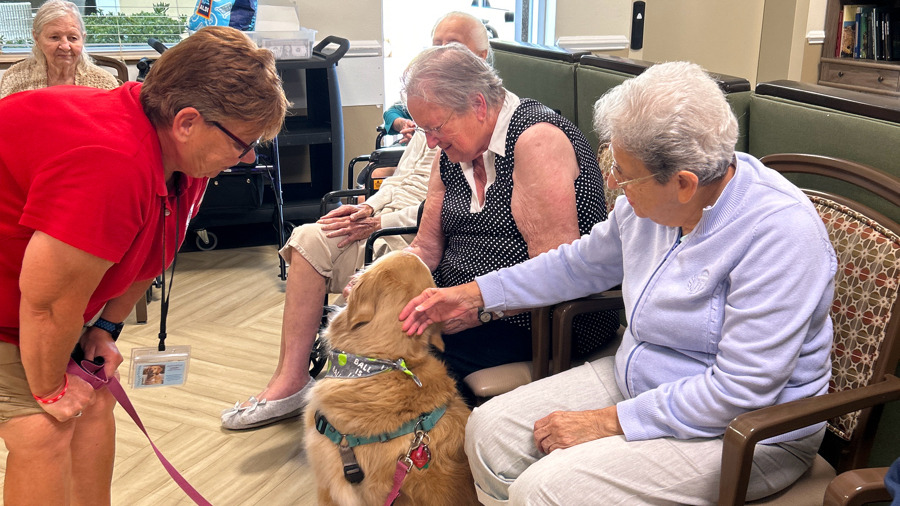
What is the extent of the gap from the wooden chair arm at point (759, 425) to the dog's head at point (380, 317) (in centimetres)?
70

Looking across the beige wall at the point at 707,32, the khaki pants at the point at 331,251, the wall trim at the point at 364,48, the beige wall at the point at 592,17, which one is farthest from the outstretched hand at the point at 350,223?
the beige wall at the point at 707,32

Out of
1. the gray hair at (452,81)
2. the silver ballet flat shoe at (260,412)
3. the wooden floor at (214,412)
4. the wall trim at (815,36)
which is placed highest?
the wall trim at (815,36)

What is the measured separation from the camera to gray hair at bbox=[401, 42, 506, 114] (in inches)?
75.0

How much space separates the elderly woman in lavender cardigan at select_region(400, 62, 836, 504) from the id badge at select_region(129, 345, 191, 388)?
0.77 metres

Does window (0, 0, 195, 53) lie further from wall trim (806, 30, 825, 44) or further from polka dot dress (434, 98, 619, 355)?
wall trim (806, 30, 825, 44)

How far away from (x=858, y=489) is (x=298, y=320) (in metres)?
1.69

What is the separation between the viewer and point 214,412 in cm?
260

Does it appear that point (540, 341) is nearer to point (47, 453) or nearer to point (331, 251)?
point (331, 251)

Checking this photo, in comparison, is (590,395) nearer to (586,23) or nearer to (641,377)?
(641,377)

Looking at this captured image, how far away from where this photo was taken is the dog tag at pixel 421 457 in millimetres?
1580

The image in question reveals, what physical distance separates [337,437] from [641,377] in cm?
67

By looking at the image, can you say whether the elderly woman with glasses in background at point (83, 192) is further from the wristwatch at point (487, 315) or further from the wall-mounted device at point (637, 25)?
the wall-mounted device at point (637, 25)

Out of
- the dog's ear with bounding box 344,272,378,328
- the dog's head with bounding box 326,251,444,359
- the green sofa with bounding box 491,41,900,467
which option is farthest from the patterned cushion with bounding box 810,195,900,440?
the dog's ear with bounding box 344,272,378,328

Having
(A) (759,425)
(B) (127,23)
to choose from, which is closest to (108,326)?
(A) (759,425)
